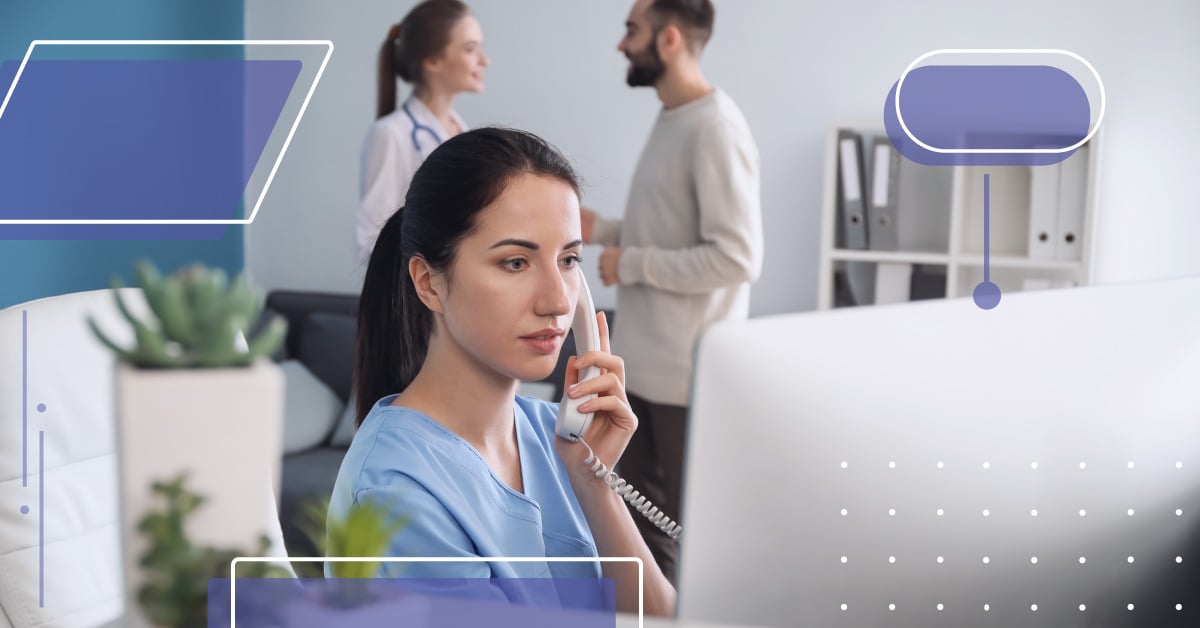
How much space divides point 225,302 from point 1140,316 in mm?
606

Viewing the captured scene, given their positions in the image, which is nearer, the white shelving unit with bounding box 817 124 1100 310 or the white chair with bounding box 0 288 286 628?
the white chair with bounding box 0 288 286 628

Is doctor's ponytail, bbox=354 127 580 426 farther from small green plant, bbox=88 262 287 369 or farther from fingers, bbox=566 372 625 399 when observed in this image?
small green plant, bbox=88 262 287 369

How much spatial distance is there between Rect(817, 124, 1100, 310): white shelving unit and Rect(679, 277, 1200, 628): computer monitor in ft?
7.42

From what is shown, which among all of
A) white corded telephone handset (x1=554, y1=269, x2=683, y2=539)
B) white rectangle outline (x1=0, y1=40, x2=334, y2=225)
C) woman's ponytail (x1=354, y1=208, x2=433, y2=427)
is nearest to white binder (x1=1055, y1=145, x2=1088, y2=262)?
white rectangle outline (x1=0, y1=40, x2=334, y2=225)

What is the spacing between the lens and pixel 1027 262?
2932mm

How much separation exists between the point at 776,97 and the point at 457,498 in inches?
99.3

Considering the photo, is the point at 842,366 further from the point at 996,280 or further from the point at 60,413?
the point at 996,280

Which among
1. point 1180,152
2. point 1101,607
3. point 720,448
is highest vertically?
point 1180,152

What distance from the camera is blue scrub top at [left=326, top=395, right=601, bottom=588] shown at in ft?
3.08

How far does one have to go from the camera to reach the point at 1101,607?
0.77 meters

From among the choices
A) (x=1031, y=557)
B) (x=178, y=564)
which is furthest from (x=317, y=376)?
(x=178, y=564)

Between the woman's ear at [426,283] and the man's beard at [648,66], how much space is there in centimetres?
124

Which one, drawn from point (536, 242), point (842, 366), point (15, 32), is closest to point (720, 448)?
point (842, 366)

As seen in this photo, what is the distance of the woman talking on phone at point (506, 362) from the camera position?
1.07 metres
